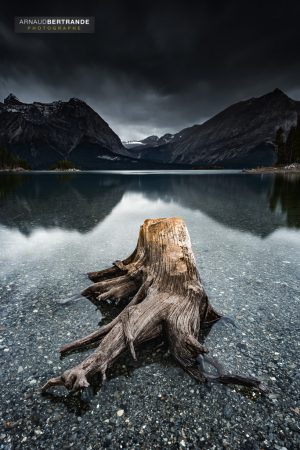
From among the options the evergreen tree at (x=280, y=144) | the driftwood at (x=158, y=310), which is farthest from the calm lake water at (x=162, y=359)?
the evergreen tree at (x=280, y=144)

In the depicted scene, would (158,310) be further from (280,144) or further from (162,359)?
(280,144)

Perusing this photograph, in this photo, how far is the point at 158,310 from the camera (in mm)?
6312

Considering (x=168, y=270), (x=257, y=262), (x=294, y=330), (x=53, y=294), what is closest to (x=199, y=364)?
(x=168, y=270)

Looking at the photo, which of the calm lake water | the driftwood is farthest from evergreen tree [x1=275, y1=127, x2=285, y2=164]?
the driftwood

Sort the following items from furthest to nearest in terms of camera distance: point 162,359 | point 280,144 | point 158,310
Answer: point 280,144 → point 158,310 → point 162,359

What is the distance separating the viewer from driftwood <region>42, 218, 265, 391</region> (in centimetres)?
506

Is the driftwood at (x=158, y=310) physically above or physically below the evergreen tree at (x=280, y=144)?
below

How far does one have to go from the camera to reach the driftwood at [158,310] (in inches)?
199

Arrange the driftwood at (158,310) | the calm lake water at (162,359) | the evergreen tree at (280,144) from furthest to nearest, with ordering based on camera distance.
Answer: the evergreen tree at (280,144) → the driftwood at (158,310) → the calm lake water at (162,359)

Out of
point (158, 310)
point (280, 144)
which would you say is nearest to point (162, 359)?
point (158, 310)

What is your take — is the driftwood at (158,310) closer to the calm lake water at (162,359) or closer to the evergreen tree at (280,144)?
the calm lake water at (162,359)

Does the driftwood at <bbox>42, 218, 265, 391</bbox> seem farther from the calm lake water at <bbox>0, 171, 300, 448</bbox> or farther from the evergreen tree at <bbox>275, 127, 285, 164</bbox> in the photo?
the evergreen tree at <bbox>275, 127, 285, 164</bbox>

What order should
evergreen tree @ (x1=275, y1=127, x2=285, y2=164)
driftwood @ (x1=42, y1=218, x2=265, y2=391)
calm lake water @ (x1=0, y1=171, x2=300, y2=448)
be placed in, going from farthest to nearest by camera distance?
evergreen tree @ (x1=275, y1=127, x2=285, y2=164) < driftwood @ (x1=42, y1=218, x2=265, y2=391) < calm lake water @ (x1=0, y1=171, x2=300, y2=448)

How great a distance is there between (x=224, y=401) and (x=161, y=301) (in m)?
2.61
